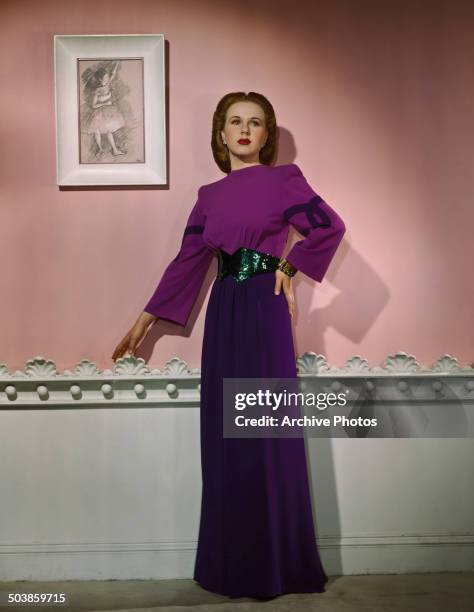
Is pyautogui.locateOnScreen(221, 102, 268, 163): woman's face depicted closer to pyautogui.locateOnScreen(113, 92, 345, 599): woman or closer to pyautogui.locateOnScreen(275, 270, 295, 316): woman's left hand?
pyautogui.locateOnScreen(113, 92, 345, 599): woman

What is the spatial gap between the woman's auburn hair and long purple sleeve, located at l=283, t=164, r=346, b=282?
6.4 inches

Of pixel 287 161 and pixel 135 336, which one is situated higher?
pixel 287 161

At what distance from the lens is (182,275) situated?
2.38m

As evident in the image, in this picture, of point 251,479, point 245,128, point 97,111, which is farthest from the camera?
point 97,111

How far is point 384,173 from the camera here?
2502 mm

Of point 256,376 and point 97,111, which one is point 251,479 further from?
point 97,111

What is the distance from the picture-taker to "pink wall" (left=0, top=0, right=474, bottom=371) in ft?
8.15

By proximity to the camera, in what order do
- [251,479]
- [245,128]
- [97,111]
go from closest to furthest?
[251,479]
[245,128]
[97,111]

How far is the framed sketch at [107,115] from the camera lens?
2.46 meters

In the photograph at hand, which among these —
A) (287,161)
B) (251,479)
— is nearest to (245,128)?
(287,161)

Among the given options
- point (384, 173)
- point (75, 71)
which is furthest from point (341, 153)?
point (75, 71)

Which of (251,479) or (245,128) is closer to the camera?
(251,479)

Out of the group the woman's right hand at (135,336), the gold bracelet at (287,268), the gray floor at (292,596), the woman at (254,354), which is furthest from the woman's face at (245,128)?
the gray floor at (292,596)

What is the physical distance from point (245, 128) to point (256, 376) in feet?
2.65
